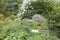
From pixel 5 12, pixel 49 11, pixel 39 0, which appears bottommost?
pixel 5 12

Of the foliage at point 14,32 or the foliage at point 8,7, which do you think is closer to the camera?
the foliage at point 14,32

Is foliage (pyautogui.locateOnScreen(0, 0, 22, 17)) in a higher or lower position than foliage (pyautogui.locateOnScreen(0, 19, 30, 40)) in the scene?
lower

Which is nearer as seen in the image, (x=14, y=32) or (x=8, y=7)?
(x=14, y=32)

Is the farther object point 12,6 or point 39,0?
point 12,6

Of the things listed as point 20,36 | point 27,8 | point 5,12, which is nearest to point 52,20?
point 27,8

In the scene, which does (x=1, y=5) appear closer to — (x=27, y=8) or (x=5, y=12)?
(x=5, y=12)

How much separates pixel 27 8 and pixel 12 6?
1268cm

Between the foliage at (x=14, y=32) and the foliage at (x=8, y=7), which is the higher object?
the foliage at (x=14, y=32)

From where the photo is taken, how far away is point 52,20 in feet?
36.7

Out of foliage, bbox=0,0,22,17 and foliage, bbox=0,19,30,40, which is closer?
foliage, bbox=0,19,30,40

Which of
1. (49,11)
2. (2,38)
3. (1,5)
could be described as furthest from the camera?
(1,5)

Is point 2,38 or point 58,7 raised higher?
point 58,7

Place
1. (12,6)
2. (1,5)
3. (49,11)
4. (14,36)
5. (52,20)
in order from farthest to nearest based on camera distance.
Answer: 1. (12,6)
2. (1,5)
3. (52,20)
4. (49,11)
5. (14,36)

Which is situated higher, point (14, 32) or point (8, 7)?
point (14, 32)
